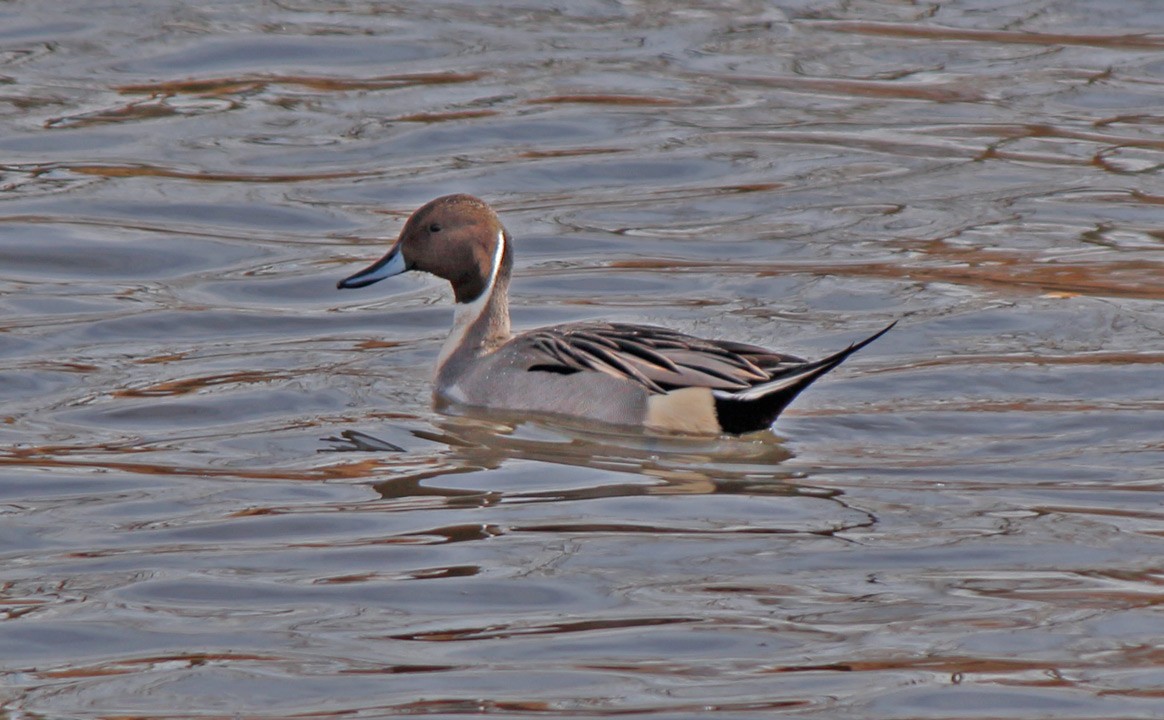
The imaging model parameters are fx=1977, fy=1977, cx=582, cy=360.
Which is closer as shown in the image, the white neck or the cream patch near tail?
the cream patch near tail

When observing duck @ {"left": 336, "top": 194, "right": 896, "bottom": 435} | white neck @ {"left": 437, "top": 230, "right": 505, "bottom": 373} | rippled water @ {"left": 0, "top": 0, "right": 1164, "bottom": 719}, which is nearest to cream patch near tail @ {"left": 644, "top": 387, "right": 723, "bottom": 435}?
duck @ {"left": 336, "top": 194, "right": 896, "bottom": 435}

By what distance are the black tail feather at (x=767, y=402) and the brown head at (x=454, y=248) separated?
4.67 feet

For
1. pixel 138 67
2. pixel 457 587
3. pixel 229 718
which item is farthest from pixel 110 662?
pixel 138 67

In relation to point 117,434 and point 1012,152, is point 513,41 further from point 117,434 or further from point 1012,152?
point 117,434

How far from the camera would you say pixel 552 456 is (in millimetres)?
7062

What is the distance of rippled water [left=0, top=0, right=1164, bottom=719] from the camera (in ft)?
16.4

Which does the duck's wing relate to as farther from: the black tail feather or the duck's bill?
the duck's bill

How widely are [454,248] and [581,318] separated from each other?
1.10 metres

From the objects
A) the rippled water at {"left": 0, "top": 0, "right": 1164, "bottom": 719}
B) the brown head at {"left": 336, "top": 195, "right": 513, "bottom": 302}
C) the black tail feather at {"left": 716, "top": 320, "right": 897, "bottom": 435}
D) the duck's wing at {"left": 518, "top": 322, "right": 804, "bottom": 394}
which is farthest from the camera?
the brown head at {"left": 336, "top": 195, "right": 513, "bottom": 302}

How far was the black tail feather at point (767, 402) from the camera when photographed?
7117mm

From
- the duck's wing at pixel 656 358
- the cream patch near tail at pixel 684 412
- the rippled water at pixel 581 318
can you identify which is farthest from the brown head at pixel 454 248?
the cream patch near tail at pixel 684 412

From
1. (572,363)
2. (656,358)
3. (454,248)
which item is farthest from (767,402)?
(454,248)

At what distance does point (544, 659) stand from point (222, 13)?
33.8 ft

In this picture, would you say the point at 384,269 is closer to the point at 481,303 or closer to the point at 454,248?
the point at 454,248
